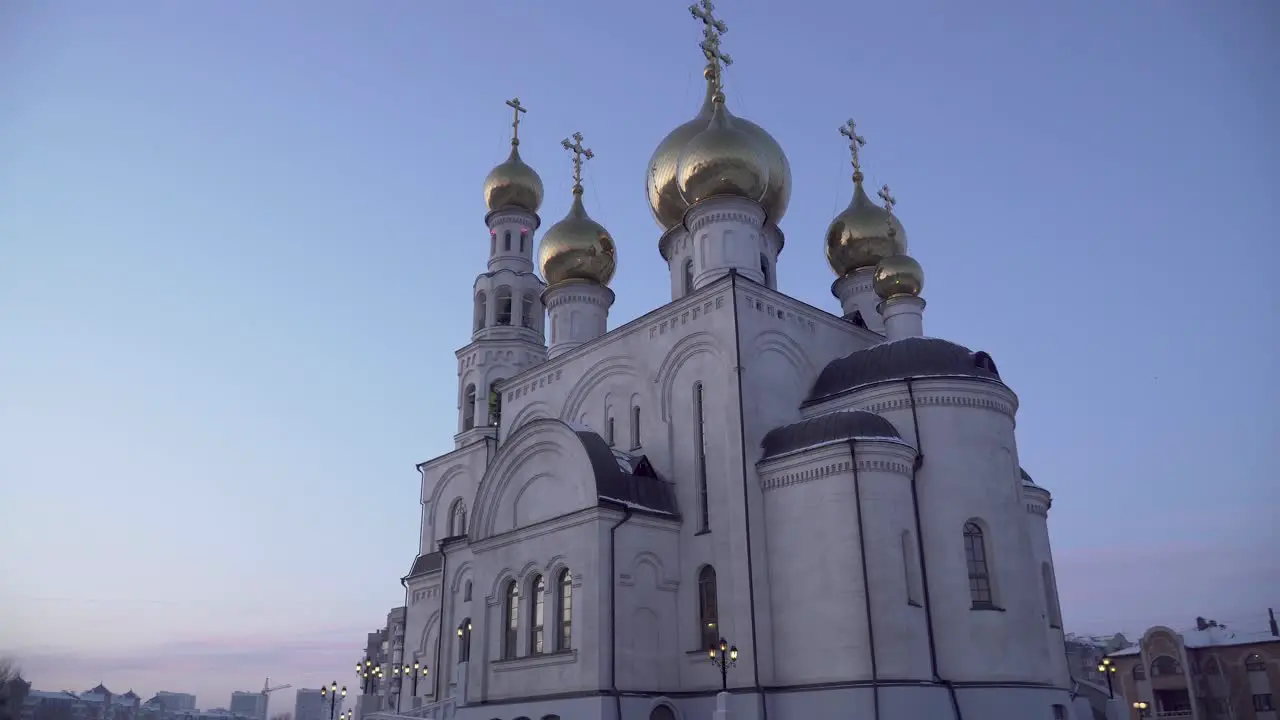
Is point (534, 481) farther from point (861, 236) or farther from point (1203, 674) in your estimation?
point (1203, 674)

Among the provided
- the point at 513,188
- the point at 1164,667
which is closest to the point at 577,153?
the point at 513,188

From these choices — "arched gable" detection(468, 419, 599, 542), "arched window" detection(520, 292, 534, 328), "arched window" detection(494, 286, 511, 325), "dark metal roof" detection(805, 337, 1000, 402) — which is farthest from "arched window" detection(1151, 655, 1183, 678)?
"arched gable" detection(468, 419, 599, 542)

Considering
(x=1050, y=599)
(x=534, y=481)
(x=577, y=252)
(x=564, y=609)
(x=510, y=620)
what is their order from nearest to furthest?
(x=564, y=609) → (x=510, y=620) → (x=1050, y=599) → (x=534, y=481) → (x=577, y=252)

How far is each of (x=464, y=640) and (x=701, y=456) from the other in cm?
787

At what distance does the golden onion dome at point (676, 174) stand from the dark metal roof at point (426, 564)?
1099cm

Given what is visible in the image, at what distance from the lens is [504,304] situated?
28.3 meters

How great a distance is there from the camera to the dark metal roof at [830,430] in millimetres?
17125

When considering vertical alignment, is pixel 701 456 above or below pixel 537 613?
above

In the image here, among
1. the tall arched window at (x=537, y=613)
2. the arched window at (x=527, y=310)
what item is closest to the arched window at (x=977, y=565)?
the tall arched window at (x=537, y=613)

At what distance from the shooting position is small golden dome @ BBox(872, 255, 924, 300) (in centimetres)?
2097

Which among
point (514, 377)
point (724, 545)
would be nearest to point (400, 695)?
point (514, 377)

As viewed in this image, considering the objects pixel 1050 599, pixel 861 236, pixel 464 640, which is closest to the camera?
pixel 1050 599

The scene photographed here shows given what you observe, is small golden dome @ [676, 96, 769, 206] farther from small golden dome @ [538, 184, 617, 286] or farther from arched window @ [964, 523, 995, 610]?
arched window @ [964, 523, 995, 610]

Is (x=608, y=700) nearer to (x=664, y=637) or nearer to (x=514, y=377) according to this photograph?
(x=664, y=637)
